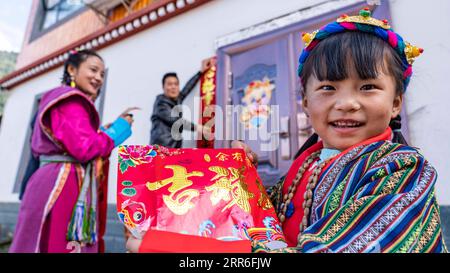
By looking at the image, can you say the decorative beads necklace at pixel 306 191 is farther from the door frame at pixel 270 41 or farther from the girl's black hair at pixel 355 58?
the door frame at pixel 270 41

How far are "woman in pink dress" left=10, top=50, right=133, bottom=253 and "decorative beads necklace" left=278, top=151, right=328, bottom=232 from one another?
4.43ft

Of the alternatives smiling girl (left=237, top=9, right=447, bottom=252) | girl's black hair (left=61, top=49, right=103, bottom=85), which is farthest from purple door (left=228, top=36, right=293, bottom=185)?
smiling girl (left=237, top=9, right=447, bottom=252)

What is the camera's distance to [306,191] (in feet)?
2.43

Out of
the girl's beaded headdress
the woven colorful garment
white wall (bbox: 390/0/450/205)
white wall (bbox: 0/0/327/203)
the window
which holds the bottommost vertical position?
the woven colorful garment

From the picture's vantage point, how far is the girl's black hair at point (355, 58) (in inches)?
27.2

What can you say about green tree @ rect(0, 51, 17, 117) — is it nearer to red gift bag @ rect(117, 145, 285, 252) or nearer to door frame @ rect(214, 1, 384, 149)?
door frame @ rect(214, 1, 384, 149)

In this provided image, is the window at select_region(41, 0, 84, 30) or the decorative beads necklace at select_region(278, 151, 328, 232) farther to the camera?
the window at select_region(41, 0, 84, 30)

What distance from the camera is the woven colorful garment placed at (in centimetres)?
50

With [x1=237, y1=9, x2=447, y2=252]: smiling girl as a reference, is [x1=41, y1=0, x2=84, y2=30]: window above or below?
above

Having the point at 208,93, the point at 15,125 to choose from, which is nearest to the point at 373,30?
the point at 208,93

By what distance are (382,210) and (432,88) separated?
1.85 metres

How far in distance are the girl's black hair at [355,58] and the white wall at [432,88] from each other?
1410 millimetres
